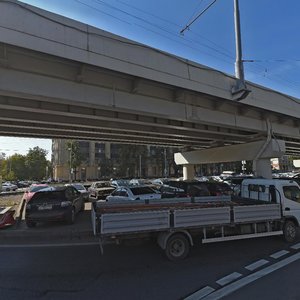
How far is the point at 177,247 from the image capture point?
7758 millimetres

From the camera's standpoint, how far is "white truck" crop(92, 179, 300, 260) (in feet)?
23.6

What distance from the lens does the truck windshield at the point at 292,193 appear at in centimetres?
979

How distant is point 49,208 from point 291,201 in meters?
8.37

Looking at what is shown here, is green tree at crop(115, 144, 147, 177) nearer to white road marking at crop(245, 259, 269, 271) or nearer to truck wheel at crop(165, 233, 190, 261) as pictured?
truck wheel at crop(165, 233, 190, 261)

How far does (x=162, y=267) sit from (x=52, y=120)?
36.4ft

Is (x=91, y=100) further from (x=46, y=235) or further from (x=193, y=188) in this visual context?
(x=193, y=188)

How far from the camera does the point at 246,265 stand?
7215mm

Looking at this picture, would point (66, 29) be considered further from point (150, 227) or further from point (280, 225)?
point (280, 225)

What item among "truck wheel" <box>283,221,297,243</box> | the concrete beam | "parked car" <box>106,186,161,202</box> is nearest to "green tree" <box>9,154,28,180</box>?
the concrete beam

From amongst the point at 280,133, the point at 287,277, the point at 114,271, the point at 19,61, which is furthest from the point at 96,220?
the point at 280,133

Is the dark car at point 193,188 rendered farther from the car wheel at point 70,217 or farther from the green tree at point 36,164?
the green tree at point 36,164

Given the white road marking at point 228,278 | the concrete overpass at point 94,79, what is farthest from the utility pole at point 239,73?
the white road marking at point 228,278

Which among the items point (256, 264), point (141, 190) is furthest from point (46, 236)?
point (141, 190)

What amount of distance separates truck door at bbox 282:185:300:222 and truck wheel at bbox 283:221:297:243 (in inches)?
10.8
